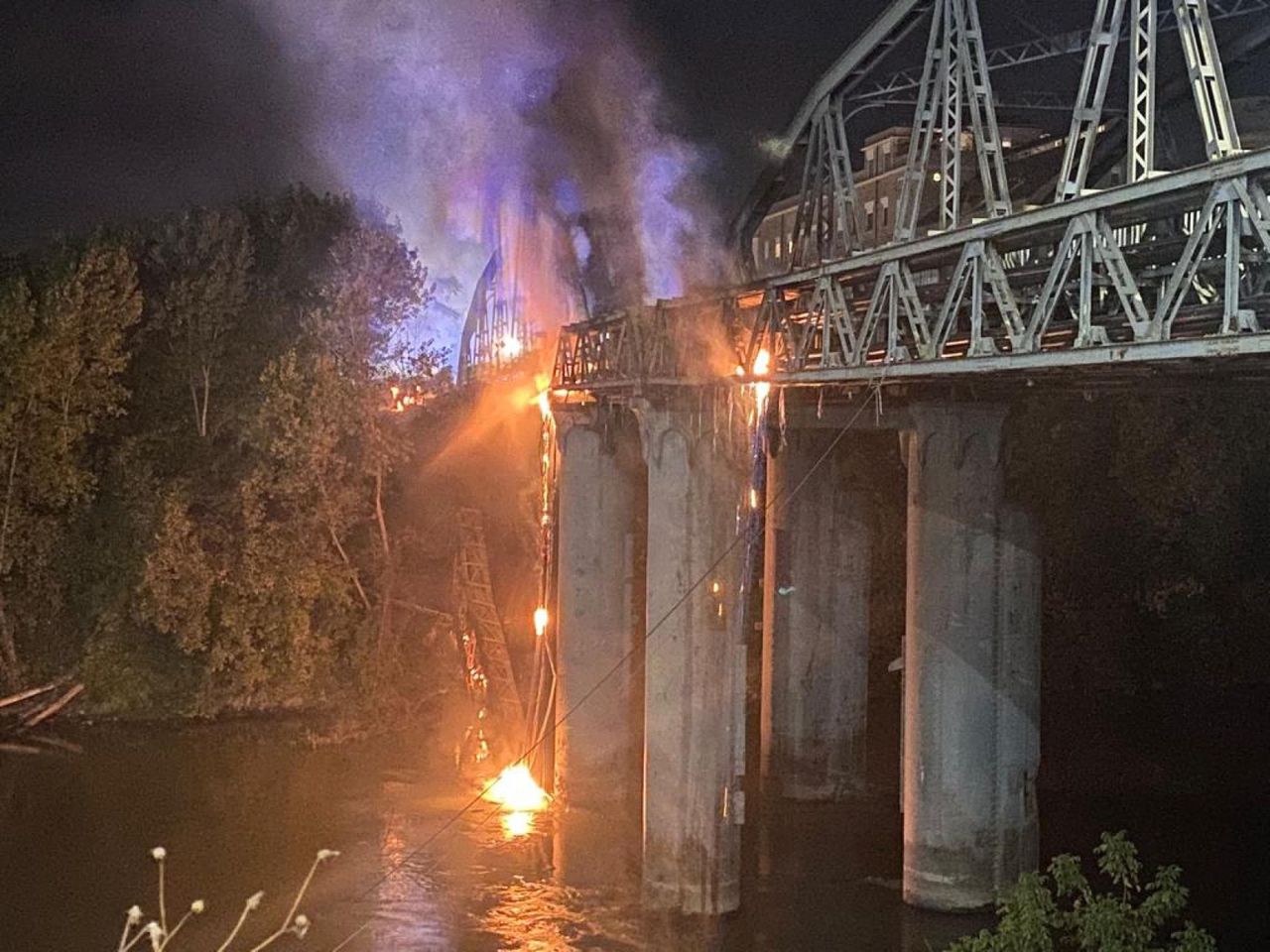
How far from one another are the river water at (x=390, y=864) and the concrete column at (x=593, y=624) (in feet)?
3.30

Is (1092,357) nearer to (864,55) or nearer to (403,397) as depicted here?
(864,55)

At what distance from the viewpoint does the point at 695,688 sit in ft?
57.4

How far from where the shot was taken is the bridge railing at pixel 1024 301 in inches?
373

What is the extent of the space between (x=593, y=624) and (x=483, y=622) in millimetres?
7415

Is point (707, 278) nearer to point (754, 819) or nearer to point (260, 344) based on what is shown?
point (754, 819)

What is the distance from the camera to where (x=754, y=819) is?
76.1ft

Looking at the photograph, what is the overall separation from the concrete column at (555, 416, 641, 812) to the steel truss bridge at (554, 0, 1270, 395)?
243 cm

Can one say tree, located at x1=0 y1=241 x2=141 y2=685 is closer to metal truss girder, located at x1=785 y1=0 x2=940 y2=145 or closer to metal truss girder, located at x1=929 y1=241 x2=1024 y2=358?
metal truss girder, located at x1=785 y1=0 x2=940 y2=145

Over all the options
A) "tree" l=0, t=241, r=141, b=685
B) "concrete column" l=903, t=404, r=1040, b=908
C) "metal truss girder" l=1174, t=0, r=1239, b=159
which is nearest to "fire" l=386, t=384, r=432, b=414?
"tree" l=0, t=241, r=141, b=685

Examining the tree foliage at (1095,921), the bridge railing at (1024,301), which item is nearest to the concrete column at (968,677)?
the bridge railing at (1024,301)

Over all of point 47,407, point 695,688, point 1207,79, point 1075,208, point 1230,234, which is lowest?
point 695,688

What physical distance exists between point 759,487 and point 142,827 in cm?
1313

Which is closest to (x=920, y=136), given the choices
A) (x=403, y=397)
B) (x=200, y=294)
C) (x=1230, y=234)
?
(x=1230, y=234)

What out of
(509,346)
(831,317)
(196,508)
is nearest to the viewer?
(831,317)
